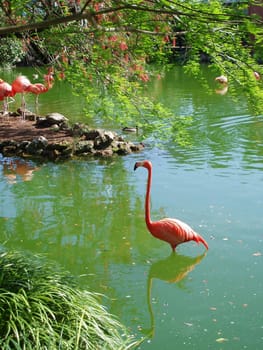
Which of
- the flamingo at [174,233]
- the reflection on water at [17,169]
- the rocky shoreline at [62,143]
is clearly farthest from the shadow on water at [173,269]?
the rocky shoreline at [62,143]

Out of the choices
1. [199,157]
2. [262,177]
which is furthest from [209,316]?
[199,157]

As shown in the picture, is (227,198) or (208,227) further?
(227,198)

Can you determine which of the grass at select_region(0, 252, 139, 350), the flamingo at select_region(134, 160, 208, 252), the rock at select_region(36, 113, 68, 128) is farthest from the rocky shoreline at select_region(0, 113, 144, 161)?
the grass at select_region(0, 252, 139, 350)

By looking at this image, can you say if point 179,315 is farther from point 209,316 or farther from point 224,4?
point 224,4

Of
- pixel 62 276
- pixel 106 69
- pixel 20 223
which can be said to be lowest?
pixel 20 223

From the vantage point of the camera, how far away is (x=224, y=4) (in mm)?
2953

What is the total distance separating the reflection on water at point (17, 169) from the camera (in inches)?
311

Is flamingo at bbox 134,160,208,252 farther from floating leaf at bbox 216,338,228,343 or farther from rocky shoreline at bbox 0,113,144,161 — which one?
rocky shoreline at bbox 0,113,144,161

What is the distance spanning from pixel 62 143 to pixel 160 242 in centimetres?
404

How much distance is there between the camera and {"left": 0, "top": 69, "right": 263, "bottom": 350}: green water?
3893 millimetres

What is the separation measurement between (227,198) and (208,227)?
1099 mm

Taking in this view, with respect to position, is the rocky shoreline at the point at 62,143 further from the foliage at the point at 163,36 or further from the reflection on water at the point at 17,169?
the foliage at the point at 163,36

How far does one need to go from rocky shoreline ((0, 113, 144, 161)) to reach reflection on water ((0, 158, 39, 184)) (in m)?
0.30

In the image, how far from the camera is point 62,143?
9.02m
